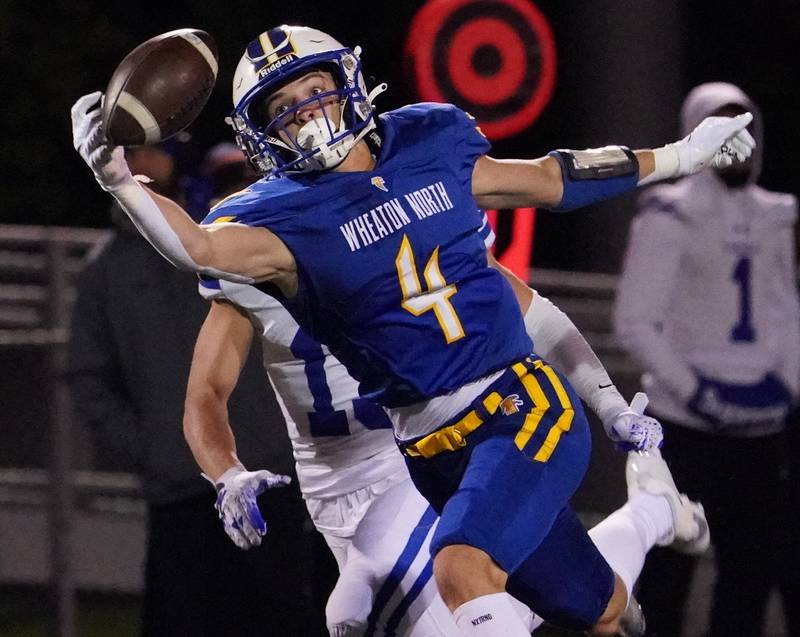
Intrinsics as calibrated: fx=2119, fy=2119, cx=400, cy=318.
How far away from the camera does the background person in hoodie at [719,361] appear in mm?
6008

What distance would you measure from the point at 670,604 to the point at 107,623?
2330mm

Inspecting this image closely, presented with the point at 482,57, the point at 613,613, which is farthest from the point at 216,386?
the point at 482,57

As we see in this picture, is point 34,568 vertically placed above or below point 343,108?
below

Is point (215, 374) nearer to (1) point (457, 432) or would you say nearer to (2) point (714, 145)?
(1) point (457, 432)

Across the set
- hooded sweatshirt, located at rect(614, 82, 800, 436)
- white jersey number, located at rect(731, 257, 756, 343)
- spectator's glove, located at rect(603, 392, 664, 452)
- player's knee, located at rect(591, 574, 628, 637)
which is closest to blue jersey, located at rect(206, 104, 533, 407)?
spectator's glove, located at rect(603, 392, 664, 452)

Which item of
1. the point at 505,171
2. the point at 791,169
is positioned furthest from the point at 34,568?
the point at 791,169

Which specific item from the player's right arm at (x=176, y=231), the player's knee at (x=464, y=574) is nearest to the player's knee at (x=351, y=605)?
the player's knee at (x=464, y=574)

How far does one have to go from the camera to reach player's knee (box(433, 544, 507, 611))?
14.8ft

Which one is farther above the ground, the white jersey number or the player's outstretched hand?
the player's outstretched hand

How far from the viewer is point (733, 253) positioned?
605 centimetres

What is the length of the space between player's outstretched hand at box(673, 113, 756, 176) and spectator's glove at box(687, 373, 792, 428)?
38.6 inches

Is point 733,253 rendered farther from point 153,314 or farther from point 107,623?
point 107,623

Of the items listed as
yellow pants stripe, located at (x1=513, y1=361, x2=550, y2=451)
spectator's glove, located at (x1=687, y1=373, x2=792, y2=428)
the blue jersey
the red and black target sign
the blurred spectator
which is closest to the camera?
the blue jersey

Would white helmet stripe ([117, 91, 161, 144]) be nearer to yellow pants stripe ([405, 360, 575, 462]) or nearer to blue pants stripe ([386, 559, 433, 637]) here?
yellow pants stripe ([405, 360, 575, 462])
